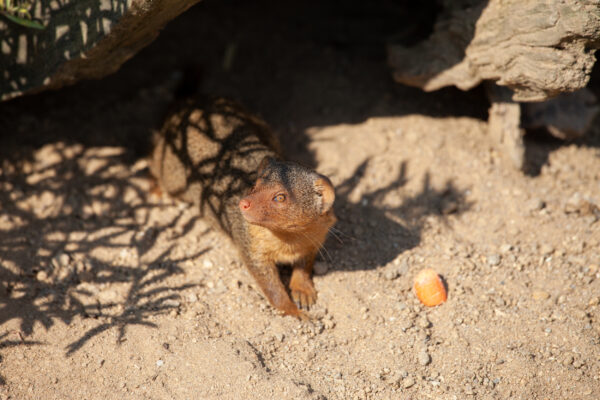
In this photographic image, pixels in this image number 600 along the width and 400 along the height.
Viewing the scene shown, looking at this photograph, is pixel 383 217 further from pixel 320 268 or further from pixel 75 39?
pixel 75 39

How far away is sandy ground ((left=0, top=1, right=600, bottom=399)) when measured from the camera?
302cm

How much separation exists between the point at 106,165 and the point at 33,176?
53 centimetres

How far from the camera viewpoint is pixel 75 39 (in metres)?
3.41

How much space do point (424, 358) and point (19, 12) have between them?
320cm

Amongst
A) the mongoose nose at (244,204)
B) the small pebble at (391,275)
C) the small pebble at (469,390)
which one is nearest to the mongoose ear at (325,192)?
the mongoose nose at (244,204)

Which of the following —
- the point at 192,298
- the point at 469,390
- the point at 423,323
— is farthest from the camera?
the point at 192,298

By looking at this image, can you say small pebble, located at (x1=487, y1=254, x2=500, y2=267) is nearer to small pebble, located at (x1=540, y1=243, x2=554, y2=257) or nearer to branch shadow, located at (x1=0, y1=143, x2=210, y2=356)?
small pebble, located at (x1=540, y1=243, x2=554, y2=257)

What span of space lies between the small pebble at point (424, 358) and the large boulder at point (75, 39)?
249 centimetres

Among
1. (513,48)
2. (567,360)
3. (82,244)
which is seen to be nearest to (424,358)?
(567,360)

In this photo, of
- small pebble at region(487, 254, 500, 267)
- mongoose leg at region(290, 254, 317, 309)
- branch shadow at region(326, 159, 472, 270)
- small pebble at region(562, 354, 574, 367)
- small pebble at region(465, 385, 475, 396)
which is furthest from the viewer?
branch shadow at region(326, 159, 472, 270)

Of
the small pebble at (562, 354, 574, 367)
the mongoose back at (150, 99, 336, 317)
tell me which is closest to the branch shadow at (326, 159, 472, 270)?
the mongoose back at (150, 99, 336, 317)

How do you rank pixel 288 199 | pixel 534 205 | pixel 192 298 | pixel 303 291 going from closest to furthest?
pixel 288 199 < pixel 192 298 < pixel 303 291 < pixel 534 205

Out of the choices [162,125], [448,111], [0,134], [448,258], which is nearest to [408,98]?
[448,111]

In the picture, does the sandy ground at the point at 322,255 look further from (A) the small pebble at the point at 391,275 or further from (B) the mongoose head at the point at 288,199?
(B) the mongoose head at the point at 288,199
